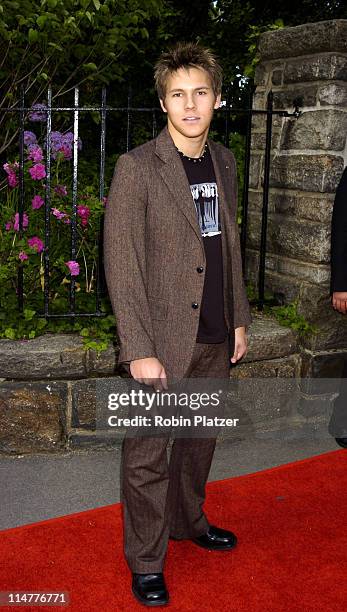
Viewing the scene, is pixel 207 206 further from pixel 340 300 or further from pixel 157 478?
pixel 340 300

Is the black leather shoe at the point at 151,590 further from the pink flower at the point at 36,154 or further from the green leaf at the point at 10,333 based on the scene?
the pink flower at the point at 36,154

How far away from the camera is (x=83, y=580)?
9.71 feet

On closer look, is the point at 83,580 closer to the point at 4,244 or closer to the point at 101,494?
the point at 101,494

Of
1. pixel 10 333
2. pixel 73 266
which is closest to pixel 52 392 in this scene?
pixel 10 333

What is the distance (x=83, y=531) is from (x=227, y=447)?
1260mm

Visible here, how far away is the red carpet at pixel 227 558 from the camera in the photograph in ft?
9.42

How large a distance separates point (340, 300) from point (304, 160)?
86 cm

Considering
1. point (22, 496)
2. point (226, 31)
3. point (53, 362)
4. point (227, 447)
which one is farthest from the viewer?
point (226, 31)

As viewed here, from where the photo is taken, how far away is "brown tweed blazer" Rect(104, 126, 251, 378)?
264 cm

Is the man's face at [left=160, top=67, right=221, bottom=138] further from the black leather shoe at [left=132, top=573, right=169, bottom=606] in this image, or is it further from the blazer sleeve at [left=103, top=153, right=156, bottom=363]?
the black leather shoe at [left=132, top=573, right=169, bottom=606]

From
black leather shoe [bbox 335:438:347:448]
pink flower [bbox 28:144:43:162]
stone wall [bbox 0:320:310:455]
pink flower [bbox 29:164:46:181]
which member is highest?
pink flower [bbox 28:144:43:162]

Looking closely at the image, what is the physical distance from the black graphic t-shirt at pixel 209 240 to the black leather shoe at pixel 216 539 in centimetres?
90

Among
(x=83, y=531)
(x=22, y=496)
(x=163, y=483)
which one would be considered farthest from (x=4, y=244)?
(x=163, y=483)

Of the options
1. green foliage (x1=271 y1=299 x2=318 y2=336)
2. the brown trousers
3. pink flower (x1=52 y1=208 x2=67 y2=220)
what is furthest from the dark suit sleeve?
pink flower (x1=52 y1=208 x2=67 y2=220)
